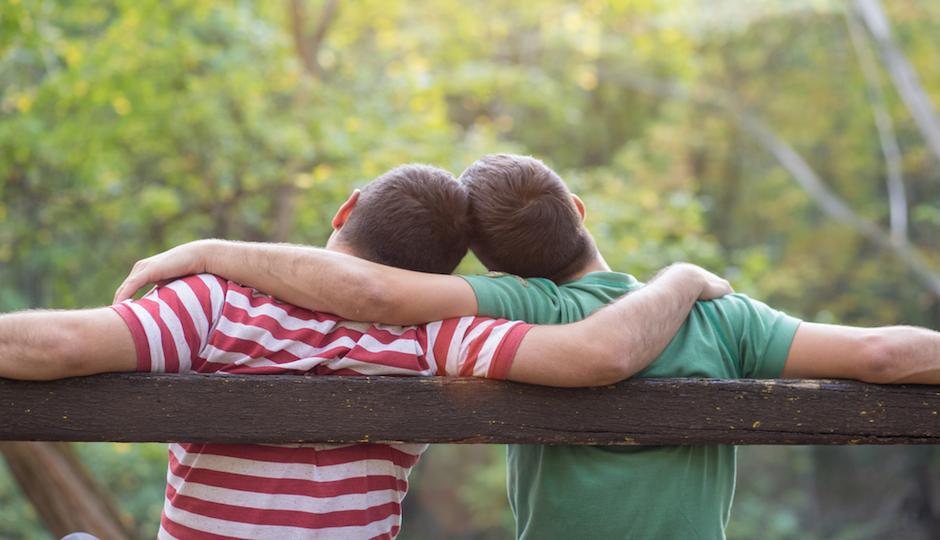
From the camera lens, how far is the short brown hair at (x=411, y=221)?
154cm

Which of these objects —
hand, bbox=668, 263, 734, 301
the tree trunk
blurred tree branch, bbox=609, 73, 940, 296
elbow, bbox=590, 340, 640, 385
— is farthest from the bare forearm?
blurred tree branch, bbox=609, 73, 940, 296

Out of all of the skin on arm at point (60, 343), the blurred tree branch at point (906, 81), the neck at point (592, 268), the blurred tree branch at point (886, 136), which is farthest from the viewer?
the blurred tree branch at point (886, 136)

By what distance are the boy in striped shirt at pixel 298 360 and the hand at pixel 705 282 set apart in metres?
0.06

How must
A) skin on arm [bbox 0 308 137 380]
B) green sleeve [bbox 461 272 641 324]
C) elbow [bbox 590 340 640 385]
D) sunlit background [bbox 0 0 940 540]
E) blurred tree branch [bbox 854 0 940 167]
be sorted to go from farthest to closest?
blurred tree branch [bbox 854 0 940 167]
sunlit background [bbox 0 0 940 540]
green sleeve [bbox 461 272 641 324]
elbow [bbox 590 340 640 385]
skin on arm [bbox 0 308 137 380]

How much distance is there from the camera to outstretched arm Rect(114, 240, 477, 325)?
1365 mm

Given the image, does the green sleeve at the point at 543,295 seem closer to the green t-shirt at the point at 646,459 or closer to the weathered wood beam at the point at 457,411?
the green t-shirt at the point at 646,459

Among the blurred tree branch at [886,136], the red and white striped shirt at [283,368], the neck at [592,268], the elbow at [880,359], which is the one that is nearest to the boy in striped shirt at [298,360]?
the red and white striped shirt at [283,368]

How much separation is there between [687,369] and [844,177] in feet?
41.7

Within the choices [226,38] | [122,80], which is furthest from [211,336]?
[226,38]

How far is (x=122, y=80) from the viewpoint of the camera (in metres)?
5.40

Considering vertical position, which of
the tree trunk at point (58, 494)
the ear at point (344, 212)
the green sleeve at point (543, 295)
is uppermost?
the ear at point (344, 212)

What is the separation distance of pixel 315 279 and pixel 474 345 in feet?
1.13

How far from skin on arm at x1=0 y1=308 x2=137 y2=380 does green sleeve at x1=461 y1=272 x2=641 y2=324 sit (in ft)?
2.25

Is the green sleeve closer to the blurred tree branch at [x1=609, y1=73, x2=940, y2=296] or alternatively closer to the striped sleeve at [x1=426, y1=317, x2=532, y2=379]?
the striped sleeve at [x1=426, y1=317, x2=532, y2=379]
